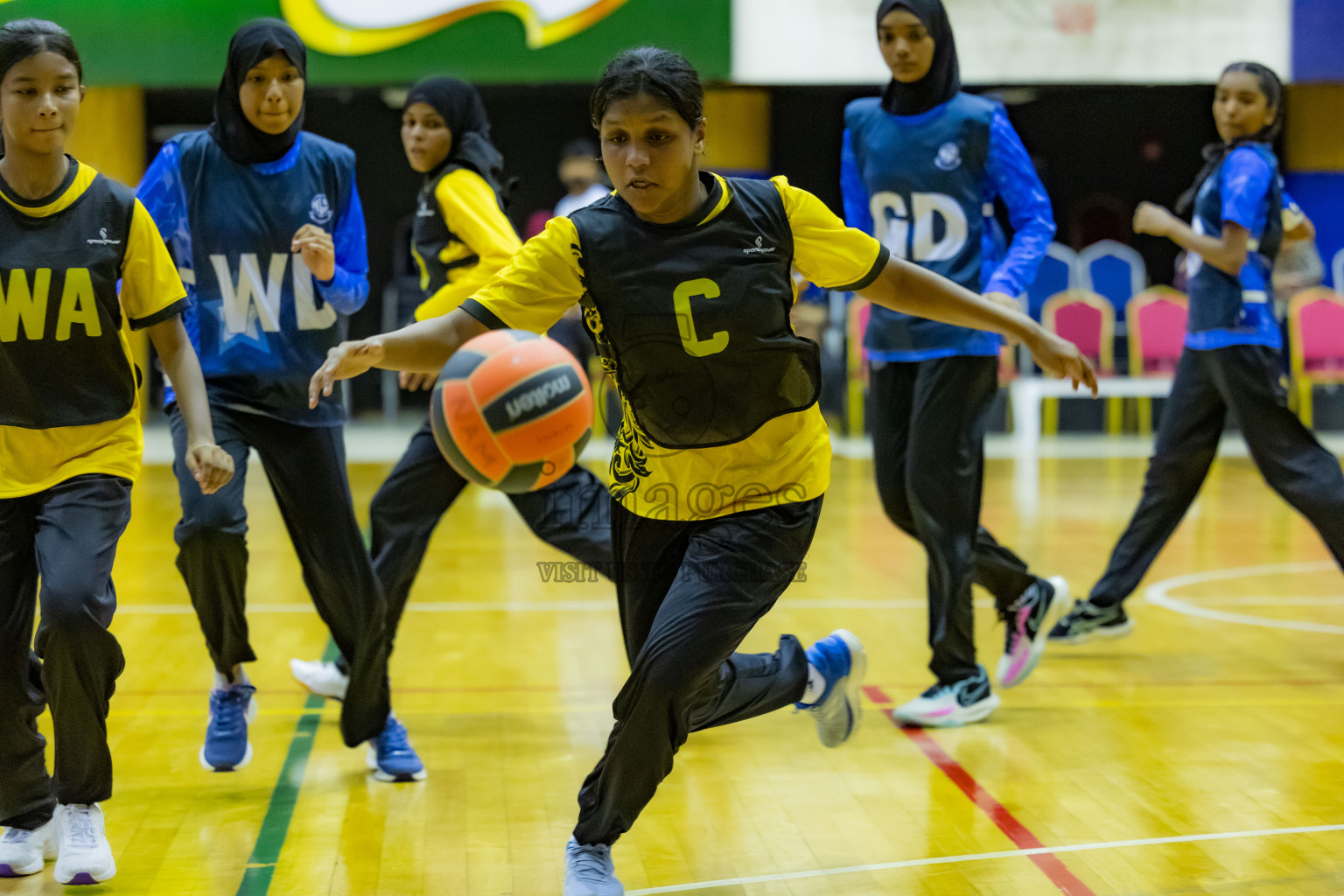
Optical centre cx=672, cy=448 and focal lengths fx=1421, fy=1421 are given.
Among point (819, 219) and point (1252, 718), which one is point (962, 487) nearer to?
point (1252, 718)

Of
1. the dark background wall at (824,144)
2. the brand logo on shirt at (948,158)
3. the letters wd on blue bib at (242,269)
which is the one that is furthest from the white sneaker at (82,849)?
the dark background wall at (824,144)

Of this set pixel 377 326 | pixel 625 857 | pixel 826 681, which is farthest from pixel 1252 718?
pixel 377 326

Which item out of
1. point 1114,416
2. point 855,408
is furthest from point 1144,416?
point 855,408

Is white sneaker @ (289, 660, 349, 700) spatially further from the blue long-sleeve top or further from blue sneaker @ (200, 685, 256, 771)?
the blue long-sleeve top

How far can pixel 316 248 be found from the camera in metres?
3.75

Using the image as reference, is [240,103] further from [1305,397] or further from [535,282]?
[1305,397]

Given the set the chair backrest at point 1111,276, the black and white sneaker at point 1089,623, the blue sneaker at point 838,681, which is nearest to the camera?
the blue sneaker at point 838,681

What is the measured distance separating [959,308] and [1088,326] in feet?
37.9

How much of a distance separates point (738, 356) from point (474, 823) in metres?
1.48

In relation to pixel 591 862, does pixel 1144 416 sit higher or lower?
lower

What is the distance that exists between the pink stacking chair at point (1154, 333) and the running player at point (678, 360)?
11453mm

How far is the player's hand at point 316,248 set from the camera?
3.75m

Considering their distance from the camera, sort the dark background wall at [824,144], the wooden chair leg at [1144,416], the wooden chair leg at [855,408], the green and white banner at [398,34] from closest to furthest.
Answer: the green and white banner at [398,34] < the wooden chair leg at [855,408] < the wooden chair leg at [1144,416] < the dark background wall at [824,144]

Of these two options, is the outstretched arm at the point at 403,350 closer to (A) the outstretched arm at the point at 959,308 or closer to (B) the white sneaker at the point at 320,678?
(A) the outstretched arm at the point at 959,308
